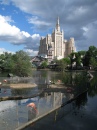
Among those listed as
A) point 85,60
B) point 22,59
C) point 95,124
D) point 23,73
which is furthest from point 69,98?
point 85,60

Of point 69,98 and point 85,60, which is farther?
point 85,60

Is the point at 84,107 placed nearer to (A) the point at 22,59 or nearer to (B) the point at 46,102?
(B) the point at 46,102

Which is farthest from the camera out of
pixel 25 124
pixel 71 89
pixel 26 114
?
pixel 71 89

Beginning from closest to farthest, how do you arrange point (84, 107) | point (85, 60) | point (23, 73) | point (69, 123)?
point (69, 123), point (84, 107), point (23, 73), point (85, 60)

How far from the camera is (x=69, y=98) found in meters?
35.5

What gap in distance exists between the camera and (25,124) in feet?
72.4

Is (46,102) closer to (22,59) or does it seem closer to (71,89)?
(71,89)

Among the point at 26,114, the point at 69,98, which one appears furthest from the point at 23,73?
the point at 26,114

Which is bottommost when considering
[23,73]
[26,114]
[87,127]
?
[87,127]

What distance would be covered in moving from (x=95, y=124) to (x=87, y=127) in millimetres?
1686

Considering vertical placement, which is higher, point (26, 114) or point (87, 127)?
point (26, 114)

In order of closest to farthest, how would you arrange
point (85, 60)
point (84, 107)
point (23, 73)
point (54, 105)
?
1. point (54, 105)
2. point (84, 107)
3. point (23, 73)
4. point (85, 60)

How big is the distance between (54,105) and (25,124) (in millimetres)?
7624

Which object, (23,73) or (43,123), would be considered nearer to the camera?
(43,123)
